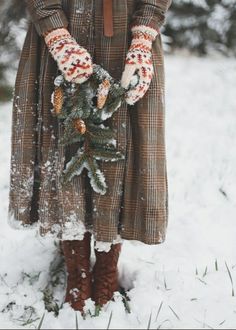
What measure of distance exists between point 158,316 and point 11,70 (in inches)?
131

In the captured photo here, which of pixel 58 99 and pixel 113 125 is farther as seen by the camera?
pixel 113 125

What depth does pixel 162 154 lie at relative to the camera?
211 cm

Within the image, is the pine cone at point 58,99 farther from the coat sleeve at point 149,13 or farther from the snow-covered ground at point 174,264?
the snow-covered ground at point 174,264

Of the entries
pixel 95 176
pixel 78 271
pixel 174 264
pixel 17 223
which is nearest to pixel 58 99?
pixel 95 176

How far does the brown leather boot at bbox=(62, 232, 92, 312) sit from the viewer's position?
2.28 m

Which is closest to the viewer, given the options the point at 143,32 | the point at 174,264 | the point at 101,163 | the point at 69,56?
the point at 69,56

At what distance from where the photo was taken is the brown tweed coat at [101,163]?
2.01 meters

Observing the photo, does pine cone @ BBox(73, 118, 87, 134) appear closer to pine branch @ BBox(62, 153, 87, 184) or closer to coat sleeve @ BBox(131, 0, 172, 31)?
pine branch @ BBox(62, 153, 87, 184)

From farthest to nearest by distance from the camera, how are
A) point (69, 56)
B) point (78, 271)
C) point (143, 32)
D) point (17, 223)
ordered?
Answer: point (78, 271), point (17, 223), point (143, 32), point (69, 56)

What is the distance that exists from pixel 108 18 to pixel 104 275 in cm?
110

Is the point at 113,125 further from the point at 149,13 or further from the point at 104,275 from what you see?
the point at 104,275

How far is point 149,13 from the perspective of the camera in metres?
1.99

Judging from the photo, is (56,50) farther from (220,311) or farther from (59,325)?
(220,311)

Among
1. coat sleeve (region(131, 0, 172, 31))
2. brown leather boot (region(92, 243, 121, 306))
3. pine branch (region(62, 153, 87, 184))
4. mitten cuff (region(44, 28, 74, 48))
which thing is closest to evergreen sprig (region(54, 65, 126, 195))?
pine branch (region(62, 153, 87, 184))
